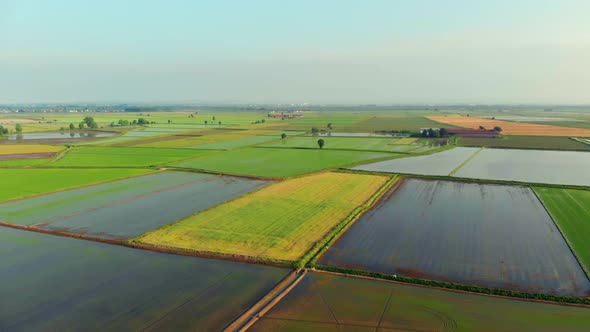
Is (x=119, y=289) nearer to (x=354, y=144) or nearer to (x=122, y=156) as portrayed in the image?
(x=122, y=156)

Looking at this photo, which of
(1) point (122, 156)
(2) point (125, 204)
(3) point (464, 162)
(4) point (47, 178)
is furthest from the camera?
(1) point (122, 156)

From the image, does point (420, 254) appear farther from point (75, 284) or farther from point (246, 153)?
point (246, 153)

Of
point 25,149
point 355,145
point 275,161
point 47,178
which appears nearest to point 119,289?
point 47,178

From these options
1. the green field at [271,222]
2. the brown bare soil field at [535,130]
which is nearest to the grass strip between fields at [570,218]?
the green field at [271,222]

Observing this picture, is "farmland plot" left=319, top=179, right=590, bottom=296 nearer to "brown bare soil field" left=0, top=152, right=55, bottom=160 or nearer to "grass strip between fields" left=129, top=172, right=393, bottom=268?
"grass strip between fields" left=129, top=172, right=393, bottom=268

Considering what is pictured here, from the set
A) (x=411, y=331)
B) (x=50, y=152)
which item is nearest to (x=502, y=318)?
(x=411, y=331)
